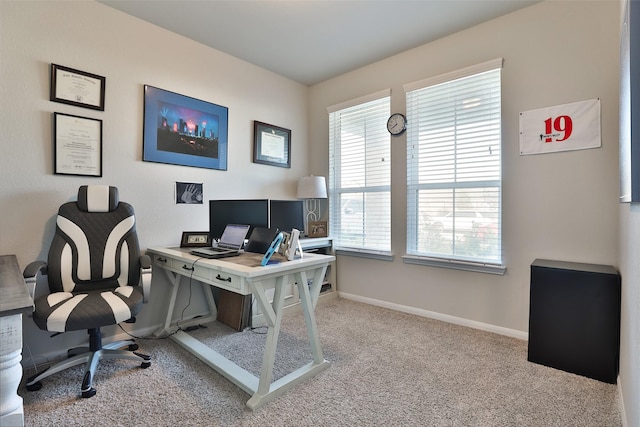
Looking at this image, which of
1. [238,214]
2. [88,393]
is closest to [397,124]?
[238,214]

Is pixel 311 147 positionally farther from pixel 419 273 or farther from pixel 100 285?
pixel 100 285

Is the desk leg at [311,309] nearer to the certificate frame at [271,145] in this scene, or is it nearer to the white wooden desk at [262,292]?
the white wooden desk at [262,292]

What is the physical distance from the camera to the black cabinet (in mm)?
1917

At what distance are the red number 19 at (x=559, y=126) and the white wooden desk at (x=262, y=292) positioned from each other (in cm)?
197

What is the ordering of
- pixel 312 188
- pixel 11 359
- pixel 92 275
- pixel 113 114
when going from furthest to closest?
pixel 312 188, pixel 113 114, pixel 92 275, pixel 11 359

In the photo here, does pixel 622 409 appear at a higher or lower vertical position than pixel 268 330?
lower

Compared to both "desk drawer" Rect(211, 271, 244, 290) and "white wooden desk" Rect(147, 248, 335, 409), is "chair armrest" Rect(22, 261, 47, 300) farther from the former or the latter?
"desk drawer" Rect(211, 271, 244, 290)

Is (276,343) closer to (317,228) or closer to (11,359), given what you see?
(11,359)

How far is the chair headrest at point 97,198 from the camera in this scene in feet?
7.18

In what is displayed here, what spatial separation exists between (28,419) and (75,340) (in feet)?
2.75

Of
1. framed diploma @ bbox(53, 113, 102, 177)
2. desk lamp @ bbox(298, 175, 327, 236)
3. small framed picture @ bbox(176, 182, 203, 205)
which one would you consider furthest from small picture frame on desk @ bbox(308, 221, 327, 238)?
framed diploma @ bbox(53, 113, 102, 177)

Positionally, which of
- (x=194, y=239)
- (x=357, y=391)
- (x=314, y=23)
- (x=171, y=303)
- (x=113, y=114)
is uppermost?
(x=314, y=23)

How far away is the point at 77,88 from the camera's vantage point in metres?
2.31

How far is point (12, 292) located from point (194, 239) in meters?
1.42
